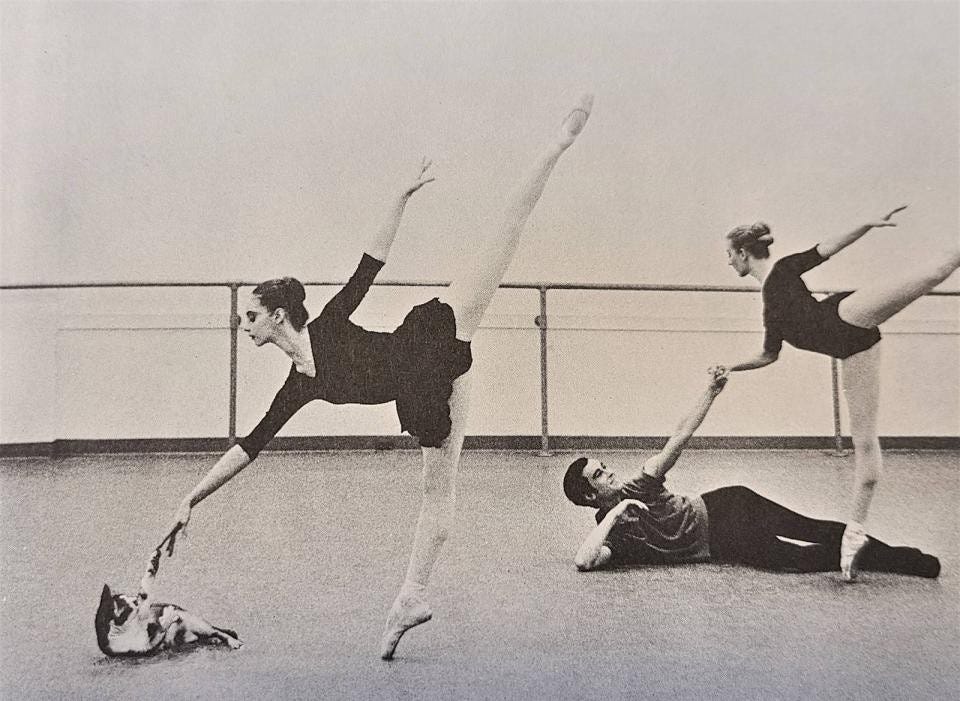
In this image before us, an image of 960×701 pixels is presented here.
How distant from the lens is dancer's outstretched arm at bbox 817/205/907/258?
224 cm

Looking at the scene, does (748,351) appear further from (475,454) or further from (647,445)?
(475,454)

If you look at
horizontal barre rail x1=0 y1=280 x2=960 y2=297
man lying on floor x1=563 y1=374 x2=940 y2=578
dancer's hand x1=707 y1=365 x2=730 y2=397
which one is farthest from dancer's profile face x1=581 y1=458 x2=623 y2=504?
horizontal barre rail x1=0 y1=280 x2=960 y2=297

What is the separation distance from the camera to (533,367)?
221cm

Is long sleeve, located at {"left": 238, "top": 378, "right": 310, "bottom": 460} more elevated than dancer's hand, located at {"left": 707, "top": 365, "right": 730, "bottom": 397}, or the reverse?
dancer's hand, located at {"left": 707, "top": 365, "right": 730, "bottom": 397}

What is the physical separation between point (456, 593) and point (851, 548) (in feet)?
3.77

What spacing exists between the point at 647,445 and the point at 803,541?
528 millimetres

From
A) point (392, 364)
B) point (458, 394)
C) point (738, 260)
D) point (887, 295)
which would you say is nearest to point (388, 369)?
point (392, 364)

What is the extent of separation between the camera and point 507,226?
7.18 feet

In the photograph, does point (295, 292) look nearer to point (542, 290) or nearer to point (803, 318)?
point (542, 290)

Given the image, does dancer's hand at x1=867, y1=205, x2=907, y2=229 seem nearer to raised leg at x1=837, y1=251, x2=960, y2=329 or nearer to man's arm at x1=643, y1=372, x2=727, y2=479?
raised leg at x1=837, y1=251, x2=960, y2=329

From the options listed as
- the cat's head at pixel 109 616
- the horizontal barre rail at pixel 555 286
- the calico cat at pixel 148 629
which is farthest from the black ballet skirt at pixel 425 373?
the cat's head at pixel 109 616

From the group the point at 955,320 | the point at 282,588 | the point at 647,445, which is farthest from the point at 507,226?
the point at 955,320

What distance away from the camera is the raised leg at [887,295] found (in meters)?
2.21

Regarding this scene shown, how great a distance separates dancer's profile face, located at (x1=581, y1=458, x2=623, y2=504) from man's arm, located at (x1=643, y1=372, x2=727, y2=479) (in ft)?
0.31
